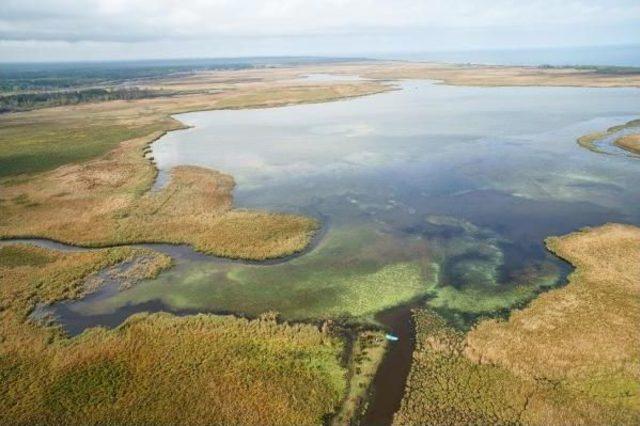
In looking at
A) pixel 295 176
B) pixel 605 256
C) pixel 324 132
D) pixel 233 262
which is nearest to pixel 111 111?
pixel 324 132

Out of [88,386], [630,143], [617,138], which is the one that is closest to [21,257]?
[88,386]

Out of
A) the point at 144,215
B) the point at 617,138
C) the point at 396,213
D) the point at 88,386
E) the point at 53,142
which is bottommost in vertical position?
the point at 88,386

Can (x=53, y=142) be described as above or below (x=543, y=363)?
above

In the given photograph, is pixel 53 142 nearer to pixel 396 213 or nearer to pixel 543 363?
pixel 396 213

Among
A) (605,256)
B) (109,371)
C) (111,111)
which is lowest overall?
(109,371)

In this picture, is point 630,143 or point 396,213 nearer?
point 396,213

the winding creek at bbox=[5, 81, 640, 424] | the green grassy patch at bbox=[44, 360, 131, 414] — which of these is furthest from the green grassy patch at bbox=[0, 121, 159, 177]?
the green grassy patch at bbox=[44, 360, 131, 414]

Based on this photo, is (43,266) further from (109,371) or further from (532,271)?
(532,271)
